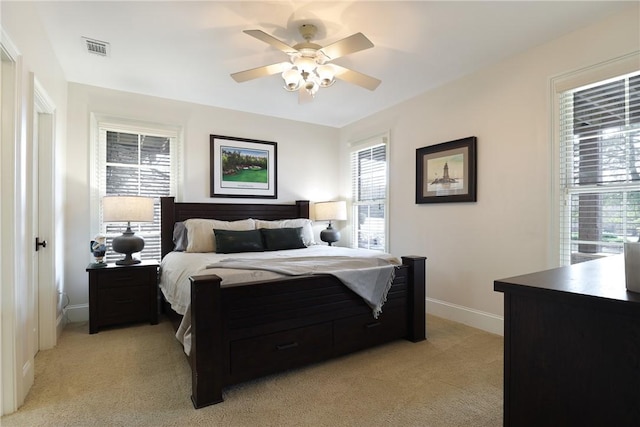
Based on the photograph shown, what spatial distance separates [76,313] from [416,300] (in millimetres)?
3492

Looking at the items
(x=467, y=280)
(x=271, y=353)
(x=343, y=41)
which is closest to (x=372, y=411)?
(x=271, y=353)

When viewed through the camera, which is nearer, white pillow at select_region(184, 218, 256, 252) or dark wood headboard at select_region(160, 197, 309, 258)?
white pillow at select_region(184, 218, 256, 252)

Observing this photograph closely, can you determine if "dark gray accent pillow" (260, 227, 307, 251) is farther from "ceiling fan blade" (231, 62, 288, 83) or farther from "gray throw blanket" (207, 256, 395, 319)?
"ceiling fan blade" (231, 62, 288, 83)

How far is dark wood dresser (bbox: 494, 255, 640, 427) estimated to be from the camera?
2.76 ft

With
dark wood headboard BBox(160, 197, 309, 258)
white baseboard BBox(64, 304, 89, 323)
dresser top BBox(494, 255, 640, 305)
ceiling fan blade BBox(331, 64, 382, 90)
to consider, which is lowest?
white baseboard BBox(64, 304, 89, 323)

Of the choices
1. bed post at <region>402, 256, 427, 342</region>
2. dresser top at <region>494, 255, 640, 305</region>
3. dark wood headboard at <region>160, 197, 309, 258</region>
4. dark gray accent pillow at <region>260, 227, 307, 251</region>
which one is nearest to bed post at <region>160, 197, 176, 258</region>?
dark wood headboard at <region>160, 197, 309, 258</region>

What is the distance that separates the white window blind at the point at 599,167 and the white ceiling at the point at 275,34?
600 mm

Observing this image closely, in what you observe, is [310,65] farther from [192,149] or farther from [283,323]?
[192,149]

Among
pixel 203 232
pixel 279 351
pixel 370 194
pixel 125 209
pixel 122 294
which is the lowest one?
pixel 279 351

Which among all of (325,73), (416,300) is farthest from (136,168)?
(416,300)

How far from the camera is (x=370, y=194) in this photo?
188 inches

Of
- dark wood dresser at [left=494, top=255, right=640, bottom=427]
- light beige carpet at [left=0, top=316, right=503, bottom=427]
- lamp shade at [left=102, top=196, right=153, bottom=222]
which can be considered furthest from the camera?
lamp shade at [left=102, top=196, right=153, bottom=222]

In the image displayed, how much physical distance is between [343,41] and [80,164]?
3086 mm

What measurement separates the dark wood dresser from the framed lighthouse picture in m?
2.41
